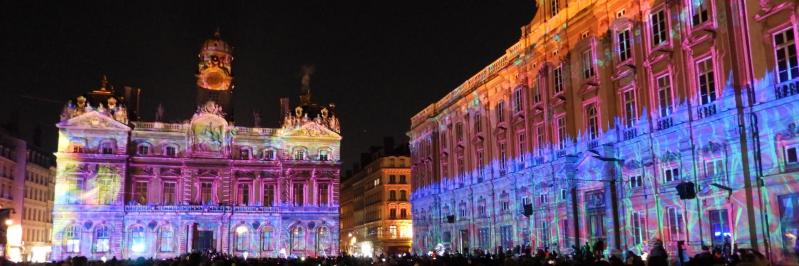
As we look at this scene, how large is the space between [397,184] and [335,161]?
17559 mm

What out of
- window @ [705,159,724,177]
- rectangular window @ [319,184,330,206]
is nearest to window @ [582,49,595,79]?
window @ [705,159,724,177]

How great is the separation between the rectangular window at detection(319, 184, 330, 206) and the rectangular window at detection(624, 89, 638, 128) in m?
47.4

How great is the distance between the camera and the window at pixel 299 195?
249 ft

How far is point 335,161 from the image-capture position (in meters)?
77.4

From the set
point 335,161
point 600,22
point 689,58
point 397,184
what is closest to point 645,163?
point 689,58

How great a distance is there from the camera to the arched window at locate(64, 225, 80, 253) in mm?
67688

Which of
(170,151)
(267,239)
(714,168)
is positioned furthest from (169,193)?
(714,168)

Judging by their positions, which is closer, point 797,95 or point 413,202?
point 797,95

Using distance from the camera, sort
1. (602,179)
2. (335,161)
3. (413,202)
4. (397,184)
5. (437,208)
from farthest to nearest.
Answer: (397,184) < (335,161) < (413,202) < (437,208) < (602,179)

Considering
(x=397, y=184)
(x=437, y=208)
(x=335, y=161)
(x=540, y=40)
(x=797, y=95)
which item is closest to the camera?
(x=797, y=95)

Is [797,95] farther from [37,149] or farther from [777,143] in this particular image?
[37,149]

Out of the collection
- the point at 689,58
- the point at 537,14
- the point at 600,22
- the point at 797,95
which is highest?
the point at 537,14

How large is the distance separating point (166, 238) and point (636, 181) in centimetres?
5114

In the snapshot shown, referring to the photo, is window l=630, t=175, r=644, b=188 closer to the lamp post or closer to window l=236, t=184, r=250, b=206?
the lamp post
